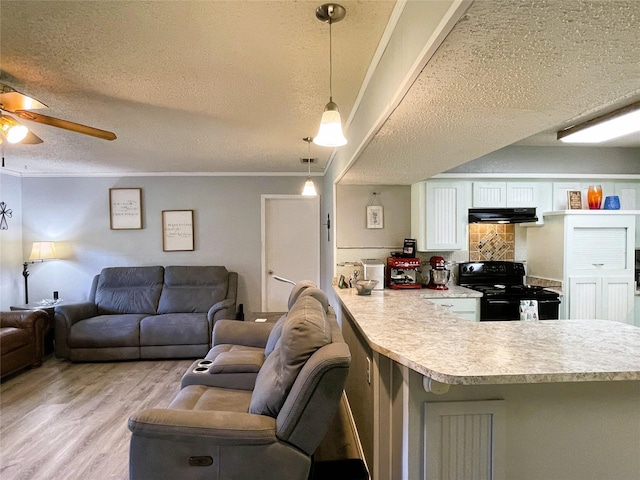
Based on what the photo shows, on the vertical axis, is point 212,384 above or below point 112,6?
below

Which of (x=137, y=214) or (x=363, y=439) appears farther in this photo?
(x=137, y=214)

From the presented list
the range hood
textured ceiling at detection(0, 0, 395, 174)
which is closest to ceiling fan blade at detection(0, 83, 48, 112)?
textured ceiling at detection(0, 0, 395, 174)

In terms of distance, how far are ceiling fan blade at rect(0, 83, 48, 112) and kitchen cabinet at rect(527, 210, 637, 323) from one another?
4.23 meters

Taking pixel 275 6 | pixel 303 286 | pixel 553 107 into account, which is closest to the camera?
pixel 275 6

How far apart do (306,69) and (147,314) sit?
12.5 ft

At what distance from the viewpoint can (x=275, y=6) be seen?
1.46 m

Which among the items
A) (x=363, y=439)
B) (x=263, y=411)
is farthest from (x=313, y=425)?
(x=363, y=439)

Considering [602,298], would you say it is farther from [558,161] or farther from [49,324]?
[49,324]

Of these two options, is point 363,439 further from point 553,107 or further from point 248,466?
point 553,107

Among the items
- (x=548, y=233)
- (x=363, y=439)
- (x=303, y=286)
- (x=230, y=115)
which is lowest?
(x=363, y=439)

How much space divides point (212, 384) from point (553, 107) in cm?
241

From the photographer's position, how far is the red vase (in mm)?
3525

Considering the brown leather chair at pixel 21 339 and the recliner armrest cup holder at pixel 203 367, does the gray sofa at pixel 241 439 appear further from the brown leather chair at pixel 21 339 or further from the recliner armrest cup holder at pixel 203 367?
the brown leather chair at pixel 21 339

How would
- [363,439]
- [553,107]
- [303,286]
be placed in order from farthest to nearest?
[303,286] < [363,439] < [553,107]
